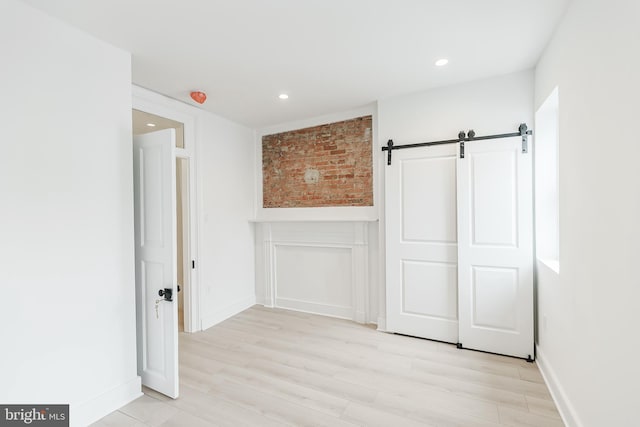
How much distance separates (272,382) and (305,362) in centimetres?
41

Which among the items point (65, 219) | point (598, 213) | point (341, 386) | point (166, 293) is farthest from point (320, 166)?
point (598, 213)

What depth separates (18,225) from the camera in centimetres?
168

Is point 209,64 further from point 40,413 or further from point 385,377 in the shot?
point 385,377

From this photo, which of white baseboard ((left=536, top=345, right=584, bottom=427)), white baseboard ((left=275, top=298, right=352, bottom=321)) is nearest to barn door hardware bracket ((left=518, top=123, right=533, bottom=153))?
white baseboard ((left=536, top=345, right=584, bottom=427))

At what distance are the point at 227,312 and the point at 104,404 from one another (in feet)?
6.26

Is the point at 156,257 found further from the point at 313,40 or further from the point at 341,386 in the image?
the point at 313,40

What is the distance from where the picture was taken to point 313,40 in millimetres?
2168

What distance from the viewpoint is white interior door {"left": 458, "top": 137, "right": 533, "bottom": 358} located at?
107 inches

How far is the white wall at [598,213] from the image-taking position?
1226 mm

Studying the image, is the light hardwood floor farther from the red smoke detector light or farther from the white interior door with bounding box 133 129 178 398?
the red smoke detector light

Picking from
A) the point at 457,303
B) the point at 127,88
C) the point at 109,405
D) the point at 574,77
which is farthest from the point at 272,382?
the point at 574,77

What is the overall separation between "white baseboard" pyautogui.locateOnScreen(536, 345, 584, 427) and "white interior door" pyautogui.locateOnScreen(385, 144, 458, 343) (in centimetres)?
74

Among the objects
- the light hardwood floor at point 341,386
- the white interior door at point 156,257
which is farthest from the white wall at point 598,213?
the white interior door at point 156,257

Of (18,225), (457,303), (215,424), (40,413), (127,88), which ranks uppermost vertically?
(127,88)
